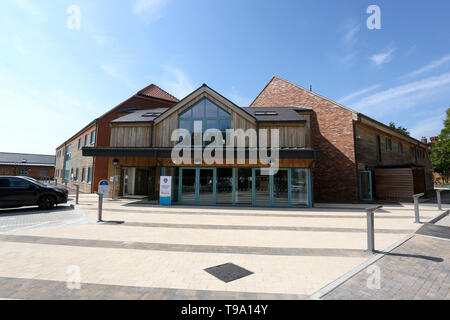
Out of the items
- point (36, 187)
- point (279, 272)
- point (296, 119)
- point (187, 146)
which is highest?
point (296, 119)

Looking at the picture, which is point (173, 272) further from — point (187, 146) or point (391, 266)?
point (187, 146)

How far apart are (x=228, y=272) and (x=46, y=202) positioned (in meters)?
11.6

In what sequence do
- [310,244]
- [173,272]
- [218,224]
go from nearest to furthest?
[173,272] < [310,244] < [218,224]

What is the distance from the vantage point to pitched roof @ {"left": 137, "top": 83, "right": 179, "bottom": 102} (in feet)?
75.8


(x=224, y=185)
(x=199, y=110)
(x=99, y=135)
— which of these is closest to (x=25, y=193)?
(x=99, y=135)

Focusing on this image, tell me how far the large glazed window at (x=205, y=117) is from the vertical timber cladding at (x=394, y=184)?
44.9 ft

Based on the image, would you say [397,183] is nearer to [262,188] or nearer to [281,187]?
[281,187]

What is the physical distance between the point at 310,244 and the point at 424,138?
2419 inches

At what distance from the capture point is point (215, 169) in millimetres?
13633

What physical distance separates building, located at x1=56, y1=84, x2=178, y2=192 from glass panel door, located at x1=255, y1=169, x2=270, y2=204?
1392cm

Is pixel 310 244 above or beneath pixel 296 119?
beneath

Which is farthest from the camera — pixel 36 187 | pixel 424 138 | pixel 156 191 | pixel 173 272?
pixel 424 138

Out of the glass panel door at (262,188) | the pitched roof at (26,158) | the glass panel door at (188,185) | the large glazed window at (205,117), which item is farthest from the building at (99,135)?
the pitched roof at (26,158)
